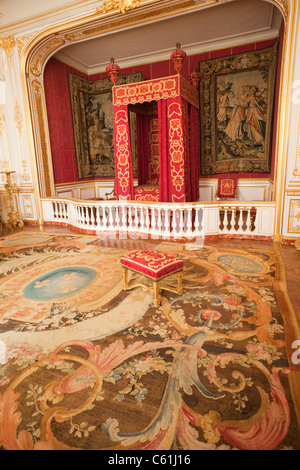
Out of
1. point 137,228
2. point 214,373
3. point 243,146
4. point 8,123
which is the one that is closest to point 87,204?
point 137,228

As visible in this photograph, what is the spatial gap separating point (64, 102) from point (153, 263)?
742 cm

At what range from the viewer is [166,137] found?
5.73 meters

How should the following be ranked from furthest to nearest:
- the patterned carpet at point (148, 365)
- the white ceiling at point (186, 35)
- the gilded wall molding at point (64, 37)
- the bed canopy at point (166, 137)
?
1. the white ceiling at point (186, 35)
2. the bed canopy at point (166, 137)
3. the gilded wall molding at point (64, 37)
4. the patterned carpet at point (148, 365)

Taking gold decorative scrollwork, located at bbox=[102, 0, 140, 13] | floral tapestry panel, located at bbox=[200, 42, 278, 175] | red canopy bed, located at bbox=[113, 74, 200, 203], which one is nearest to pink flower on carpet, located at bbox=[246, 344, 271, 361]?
red canopy bed, located at bbox=[113, 74, 200, 203]

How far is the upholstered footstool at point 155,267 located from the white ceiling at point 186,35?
5779 mm

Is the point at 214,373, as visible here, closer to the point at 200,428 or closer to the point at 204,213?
the point at 200,428

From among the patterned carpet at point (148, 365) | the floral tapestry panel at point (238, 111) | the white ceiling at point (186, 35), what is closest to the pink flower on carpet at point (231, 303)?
the patterned carpet at point (148, 365)

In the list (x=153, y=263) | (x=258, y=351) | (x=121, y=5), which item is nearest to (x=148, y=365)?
(x=258, y=351)

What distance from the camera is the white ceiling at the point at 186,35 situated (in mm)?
6141

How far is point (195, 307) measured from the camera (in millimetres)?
2975

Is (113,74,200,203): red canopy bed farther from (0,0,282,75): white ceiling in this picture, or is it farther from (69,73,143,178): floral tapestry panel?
(69,73,143,178): floral tapestry panel

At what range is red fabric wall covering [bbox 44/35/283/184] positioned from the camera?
7.67 m

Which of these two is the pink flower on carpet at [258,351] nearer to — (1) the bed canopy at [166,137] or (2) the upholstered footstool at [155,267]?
(2) the upholstered footstool at [155,267]

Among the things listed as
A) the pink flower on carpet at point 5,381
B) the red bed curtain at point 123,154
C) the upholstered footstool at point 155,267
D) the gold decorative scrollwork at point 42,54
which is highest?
the gold decorative scrollwork at point 42,54
